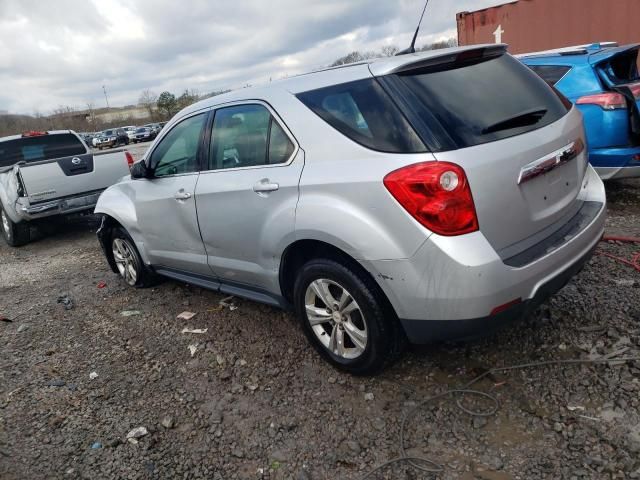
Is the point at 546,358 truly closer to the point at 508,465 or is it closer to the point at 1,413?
the point at 508,465

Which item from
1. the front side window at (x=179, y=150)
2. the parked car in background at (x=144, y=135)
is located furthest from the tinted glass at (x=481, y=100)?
the parked car in background at (x=144, y=135)

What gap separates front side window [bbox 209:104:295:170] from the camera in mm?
2986

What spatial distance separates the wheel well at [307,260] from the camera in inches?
103

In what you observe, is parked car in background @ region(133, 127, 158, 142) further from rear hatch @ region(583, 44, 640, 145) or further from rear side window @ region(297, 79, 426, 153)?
rear side window @ region(297, 79, 426, 153)

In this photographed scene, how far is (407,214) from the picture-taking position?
7.57 feet

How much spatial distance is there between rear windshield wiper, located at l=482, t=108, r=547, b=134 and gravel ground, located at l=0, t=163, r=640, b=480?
4.42 ft

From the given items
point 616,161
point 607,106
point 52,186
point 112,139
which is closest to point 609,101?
point 607,106

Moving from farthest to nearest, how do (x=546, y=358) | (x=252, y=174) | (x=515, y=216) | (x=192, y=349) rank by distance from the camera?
(x=192, y=349) → (x=252, y=174) → (x=546, y=358) → (x=515, y=216)

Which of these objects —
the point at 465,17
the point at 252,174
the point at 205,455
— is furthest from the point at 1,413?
the point at 465,17

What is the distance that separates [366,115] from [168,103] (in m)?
59.3

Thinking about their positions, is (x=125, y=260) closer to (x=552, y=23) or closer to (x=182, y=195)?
(x=182, y=195)

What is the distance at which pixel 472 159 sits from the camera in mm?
2287

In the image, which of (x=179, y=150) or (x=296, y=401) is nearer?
(x=296, y=401)

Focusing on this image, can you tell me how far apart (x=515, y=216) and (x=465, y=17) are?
12.1 m
